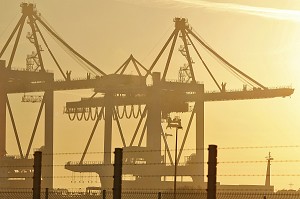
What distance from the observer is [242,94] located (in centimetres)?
13312

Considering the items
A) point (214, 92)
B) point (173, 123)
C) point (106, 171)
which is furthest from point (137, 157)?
point (173, 123)

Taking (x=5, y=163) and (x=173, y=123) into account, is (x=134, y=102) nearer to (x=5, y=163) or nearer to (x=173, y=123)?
(x=5, y=163)

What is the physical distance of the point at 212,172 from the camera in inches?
928

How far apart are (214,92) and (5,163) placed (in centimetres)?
2676

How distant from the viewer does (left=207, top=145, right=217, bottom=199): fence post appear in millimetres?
23406

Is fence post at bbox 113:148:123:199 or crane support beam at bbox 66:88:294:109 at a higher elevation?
crane support beam at bbox 66:88:294:109

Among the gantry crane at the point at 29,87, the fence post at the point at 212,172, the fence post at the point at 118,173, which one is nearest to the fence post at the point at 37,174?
the fence post at the point at 118,173

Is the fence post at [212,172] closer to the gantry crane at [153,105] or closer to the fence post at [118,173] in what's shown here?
the fence post at [118,173]

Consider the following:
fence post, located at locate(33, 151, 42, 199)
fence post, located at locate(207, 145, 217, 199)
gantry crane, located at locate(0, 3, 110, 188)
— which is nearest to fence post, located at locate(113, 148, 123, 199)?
fence post, located at locate(33, 151, 42, 199)

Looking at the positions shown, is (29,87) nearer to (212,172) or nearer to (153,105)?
(153,105)

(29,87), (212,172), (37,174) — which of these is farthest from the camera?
(29,87)

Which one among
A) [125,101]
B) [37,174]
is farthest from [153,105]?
[37,174]

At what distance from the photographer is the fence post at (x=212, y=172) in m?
23.4

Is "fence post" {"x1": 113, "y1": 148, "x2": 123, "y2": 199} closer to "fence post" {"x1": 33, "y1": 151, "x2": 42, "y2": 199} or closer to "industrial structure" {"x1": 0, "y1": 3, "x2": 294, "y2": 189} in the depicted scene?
"fence post" {"x1": 33, "y1": 151, "x2": 42, "y2": 199}
